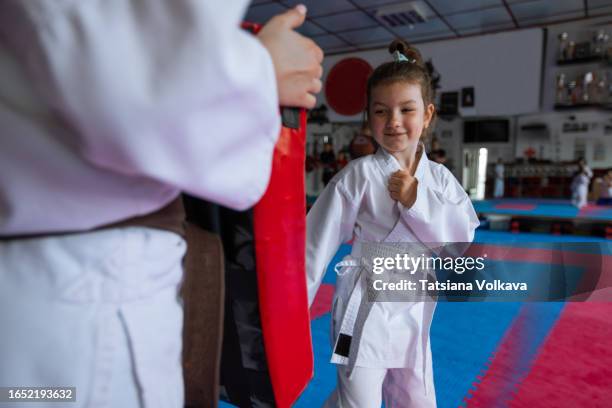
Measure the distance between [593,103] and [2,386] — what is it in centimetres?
896

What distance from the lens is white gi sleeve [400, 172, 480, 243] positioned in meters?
1.37

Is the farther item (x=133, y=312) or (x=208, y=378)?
(x=208, y=378)

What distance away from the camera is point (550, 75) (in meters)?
7.11

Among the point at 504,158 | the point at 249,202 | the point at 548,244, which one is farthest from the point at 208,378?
the point at 504,158

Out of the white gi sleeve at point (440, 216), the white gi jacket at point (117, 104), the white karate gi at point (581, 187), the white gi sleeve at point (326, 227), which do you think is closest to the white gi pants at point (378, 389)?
the white gi sleeve at point (326, 227)

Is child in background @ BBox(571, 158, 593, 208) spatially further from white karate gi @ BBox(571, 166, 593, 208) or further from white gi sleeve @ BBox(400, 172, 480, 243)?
white gi sleeve @ BBox(400, 172, 480, 243)

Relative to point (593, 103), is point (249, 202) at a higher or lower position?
lower

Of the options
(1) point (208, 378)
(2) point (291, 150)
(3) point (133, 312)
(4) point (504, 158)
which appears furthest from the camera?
(4) point (504, 158)

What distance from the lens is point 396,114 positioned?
1.45 m

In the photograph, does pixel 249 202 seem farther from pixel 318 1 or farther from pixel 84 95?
pixel 318 1

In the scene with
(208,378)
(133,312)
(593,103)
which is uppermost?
(593,103)

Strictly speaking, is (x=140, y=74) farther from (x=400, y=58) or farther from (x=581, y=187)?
(x=581, y=187)

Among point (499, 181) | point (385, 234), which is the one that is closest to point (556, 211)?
point (499, 181)

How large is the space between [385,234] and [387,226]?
0.03m
